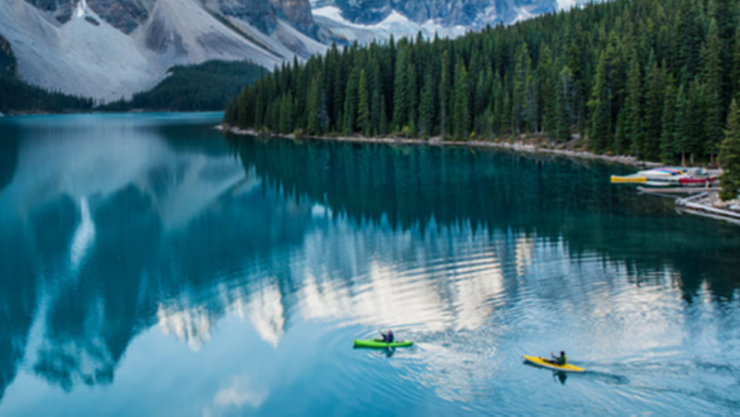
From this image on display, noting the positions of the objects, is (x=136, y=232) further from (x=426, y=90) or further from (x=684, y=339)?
(x=426, y=90)

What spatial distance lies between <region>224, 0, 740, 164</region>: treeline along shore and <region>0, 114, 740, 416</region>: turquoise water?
25.2 metres

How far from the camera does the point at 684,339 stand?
91.2 feet

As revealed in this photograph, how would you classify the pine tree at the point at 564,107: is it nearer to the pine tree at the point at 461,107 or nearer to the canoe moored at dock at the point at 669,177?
the pine tree at the point at 461,107

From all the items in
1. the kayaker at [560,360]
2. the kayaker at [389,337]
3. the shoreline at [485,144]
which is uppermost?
the shoreline at [485,144]

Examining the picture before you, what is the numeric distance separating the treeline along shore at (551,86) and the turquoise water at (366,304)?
25.2 m

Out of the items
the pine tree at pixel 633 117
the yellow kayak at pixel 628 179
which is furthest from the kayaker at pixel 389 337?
the pine tree at pixel 633 117

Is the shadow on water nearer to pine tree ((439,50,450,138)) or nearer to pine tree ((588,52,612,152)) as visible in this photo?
pine tree ((588,52,612,152))

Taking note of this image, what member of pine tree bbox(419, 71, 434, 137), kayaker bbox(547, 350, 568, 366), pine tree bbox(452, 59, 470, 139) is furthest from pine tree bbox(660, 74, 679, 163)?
kayaker bbox(547, 350, 568, 366)

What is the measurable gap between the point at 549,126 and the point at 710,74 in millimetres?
28825

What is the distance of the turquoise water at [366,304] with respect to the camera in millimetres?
24609

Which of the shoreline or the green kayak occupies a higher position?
the shoreline

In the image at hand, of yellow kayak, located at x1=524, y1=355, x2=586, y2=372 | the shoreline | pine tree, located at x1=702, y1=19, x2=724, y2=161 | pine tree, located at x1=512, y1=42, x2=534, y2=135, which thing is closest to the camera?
yellow kayak, located at x1=524, y1=355, x2=586, y2=372

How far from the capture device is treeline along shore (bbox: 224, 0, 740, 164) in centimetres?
8369

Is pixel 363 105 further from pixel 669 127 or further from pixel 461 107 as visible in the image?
pixel 669 127
